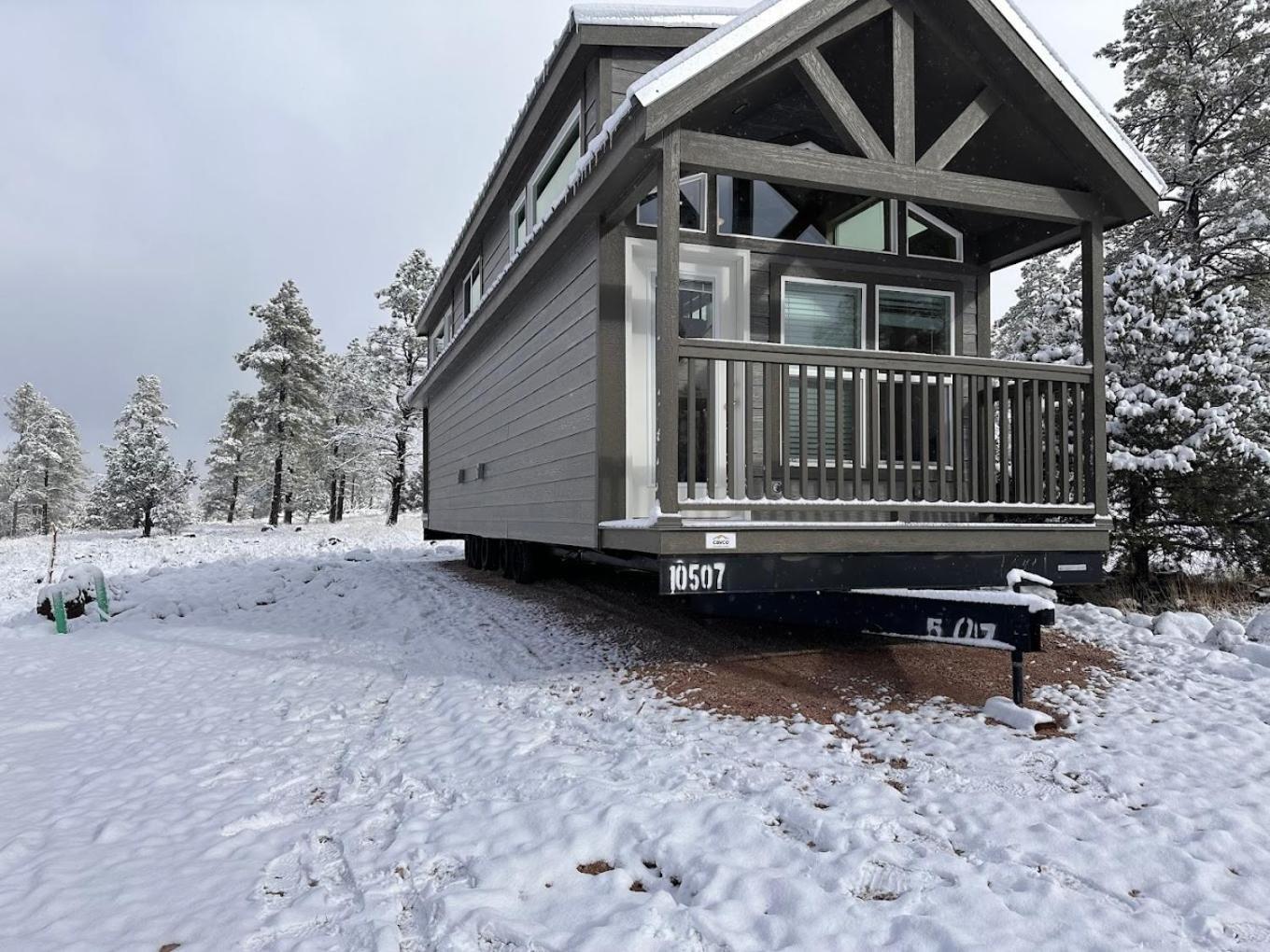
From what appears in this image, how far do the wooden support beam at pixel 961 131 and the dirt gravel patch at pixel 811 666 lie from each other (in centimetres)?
339

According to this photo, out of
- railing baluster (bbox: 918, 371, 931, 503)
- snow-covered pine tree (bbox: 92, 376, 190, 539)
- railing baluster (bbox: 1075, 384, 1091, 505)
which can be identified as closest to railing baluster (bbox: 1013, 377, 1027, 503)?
railing baluster (bbox: 1075, 384, 1091, 505)

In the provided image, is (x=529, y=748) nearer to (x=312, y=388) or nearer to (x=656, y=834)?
(x=656, y=834)

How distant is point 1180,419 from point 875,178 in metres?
4.82

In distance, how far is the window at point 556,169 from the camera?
7305mm

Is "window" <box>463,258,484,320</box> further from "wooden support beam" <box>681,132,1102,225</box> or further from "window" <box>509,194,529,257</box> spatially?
"wooden support beam" <box>681,132,1102,225</box>

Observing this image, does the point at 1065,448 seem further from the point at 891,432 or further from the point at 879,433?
the point at 891,432

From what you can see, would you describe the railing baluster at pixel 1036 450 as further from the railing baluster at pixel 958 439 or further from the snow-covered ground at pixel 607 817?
the snow-covered ground at pixel 607 817

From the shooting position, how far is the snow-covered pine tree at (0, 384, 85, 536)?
136 feet

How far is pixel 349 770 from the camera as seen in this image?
12.1 ft

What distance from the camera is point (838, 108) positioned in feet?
16.7

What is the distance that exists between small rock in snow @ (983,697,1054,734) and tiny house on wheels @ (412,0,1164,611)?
40.5 inches

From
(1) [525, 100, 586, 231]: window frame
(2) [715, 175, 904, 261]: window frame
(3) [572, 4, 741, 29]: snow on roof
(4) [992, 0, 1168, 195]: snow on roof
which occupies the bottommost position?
(2) [715, 175, 904, 261]: window frame

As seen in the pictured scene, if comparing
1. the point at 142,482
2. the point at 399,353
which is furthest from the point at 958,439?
the point at 142,482

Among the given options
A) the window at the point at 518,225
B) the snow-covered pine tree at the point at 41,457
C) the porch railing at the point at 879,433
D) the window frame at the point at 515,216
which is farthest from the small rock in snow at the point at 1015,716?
the snow-covered pine tree at the point at 41,457
